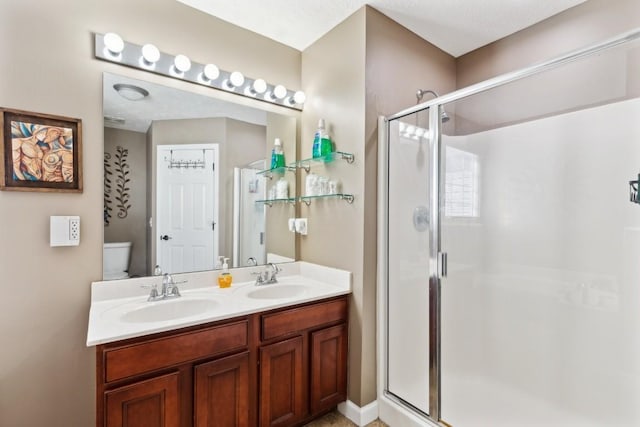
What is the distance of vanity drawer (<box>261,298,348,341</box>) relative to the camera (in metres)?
1.65

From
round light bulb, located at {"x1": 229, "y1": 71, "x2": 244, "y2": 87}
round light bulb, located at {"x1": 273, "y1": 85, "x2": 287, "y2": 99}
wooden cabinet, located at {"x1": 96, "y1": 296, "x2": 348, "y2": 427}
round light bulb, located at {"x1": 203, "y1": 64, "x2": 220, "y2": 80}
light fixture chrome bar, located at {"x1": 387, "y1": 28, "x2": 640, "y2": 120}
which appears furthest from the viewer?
round light bulb, located at {"x1": 273, "y1": 85, "x2": 287, "y2": 99}

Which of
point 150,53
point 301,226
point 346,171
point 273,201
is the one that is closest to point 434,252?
point 346,171

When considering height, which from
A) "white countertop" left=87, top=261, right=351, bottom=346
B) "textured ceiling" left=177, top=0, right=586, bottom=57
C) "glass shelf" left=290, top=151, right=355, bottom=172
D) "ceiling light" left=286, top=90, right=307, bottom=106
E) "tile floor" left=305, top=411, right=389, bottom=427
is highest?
"textured ceiling" left=177, top=0, right=586, bottom=57

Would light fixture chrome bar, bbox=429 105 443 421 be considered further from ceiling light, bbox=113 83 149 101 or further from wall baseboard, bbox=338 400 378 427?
ceiling light, bbox=113 83 149 101

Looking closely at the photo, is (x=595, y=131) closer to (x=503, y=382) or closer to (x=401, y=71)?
(x=401, y=71)

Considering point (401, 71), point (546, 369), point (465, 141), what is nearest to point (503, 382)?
point (546, 369)

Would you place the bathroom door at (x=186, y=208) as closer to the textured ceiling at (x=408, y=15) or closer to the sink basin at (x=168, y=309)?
the sink basin at (x=168, y=309)

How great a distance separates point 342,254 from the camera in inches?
82.2

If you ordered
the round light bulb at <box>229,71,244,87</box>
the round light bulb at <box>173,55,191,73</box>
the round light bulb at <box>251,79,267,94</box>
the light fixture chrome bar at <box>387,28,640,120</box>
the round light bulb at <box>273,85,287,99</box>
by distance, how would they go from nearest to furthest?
the light fixture chrome bar at <box>387,28,640,120</box>
the round light bulb at <box>173,55,191,73</box>
the round light bulb at <box>229,71,244,87</box>
the round light bulb at <box>251,79,267,94</box>
the round light bulb at <box>273,85,287,99</box>

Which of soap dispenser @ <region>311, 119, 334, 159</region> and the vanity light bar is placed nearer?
the vanity light bar

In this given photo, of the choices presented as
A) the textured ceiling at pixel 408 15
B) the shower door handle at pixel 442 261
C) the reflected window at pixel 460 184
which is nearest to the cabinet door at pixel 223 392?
the shower door handle at pixel 442 261

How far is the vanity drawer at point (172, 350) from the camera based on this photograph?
125 cm

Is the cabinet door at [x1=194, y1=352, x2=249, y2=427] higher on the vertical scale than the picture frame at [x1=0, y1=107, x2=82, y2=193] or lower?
lower

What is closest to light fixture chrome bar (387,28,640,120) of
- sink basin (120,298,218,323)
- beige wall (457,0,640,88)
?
beige wall (457,0,640,88)
